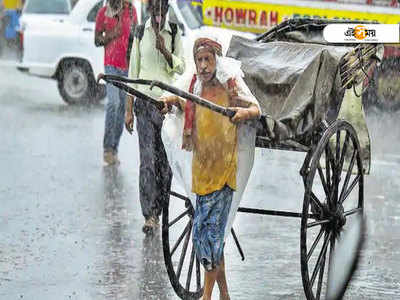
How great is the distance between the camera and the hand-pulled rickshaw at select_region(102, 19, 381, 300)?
6.30 m

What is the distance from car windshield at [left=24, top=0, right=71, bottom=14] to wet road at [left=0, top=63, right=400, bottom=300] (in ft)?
13.1

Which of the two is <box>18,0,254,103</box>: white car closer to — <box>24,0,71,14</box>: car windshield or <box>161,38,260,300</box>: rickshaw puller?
<box>24,0,71,14</box>: car windshield

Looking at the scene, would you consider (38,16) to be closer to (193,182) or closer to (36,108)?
(36,108)

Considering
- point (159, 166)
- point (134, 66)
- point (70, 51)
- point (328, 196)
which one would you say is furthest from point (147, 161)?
point (70, 51)

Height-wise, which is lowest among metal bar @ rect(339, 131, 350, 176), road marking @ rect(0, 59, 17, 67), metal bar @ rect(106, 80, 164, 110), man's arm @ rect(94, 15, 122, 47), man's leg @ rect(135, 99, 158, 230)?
road marking @ rect(0, 59, 17, 67)

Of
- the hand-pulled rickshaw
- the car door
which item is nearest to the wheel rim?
the car door

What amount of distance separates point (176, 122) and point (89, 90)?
1117 cm

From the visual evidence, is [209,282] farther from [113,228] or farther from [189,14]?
[189,14]

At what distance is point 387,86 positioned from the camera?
16859mm

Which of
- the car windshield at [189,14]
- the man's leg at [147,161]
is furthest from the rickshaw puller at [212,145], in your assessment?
the car windshield at [189,14]

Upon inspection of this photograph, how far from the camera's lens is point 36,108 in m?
17.0

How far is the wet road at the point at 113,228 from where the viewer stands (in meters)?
7.16

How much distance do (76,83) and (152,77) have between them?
9179 mm

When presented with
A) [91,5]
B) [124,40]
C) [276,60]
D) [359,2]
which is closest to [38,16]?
[91,5]
